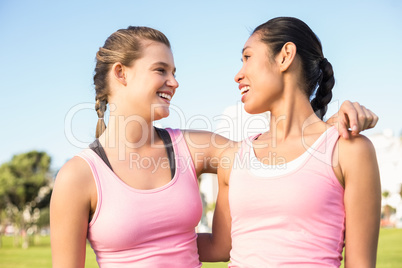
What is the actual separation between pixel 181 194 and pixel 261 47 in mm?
1127

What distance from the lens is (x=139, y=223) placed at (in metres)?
2.77

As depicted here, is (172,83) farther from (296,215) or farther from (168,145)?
(296,215)

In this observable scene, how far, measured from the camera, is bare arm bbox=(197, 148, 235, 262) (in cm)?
314

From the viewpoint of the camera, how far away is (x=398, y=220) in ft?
192

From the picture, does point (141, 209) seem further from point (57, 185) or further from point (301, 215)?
point (301, 215)

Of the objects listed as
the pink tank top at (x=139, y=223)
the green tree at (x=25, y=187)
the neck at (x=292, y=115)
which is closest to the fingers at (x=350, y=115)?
the neck at (x=292, y=115)

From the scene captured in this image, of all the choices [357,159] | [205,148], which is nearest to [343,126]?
[357,159]

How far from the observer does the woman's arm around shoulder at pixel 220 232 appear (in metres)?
3.13

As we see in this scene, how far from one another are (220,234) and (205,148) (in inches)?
25.8

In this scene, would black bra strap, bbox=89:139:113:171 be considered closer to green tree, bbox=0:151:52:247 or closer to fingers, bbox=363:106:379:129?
fingers, bbox=363:106:379:129

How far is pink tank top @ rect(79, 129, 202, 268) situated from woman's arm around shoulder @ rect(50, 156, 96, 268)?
8cm

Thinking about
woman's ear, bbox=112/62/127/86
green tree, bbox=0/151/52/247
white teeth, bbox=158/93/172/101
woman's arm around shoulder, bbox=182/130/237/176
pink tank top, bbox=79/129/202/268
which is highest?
woman's ear, bbox=112/62/127/86

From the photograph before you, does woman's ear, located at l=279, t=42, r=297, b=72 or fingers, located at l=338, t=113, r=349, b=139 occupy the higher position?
woman's ear, located at l=279, t=42, r=297, b=72

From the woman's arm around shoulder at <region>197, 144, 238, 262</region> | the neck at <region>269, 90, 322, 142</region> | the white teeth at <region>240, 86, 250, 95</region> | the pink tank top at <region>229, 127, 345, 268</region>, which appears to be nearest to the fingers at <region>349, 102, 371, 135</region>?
the pink tank top at <region>229, 127, 345, 268</region>
